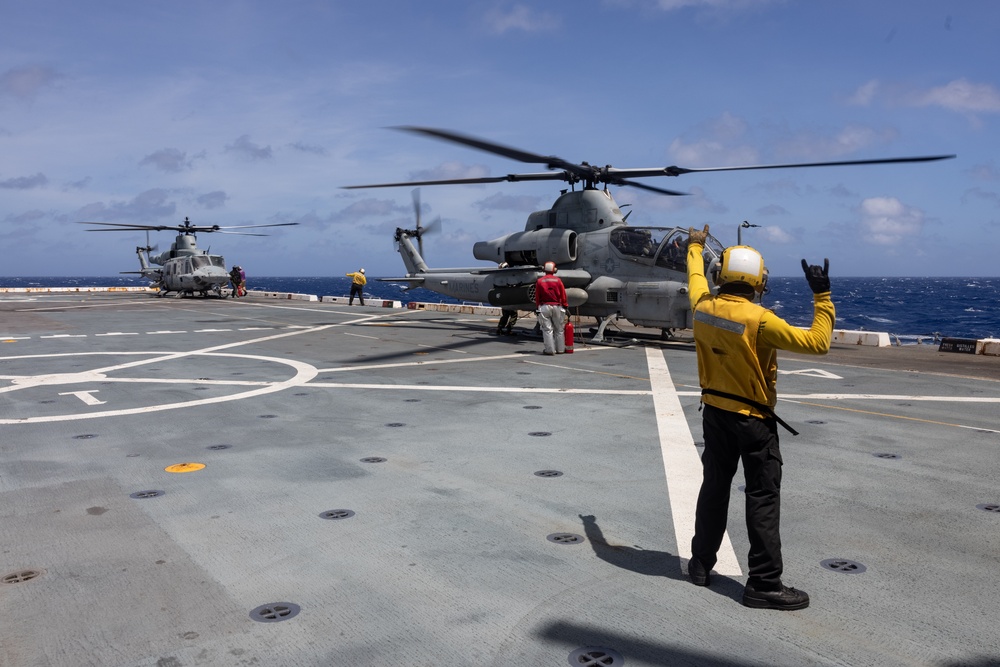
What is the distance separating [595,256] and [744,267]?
1341 cm

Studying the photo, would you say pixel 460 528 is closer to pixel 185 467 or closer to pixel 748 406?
pixel 748 406

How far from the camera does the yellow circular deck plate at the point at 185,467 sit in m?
6.59

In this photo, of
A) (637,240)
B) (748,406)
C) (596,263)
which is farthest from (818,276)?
(596,263)

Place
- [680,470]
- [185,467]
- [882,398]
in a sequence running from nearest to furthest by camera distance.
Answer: [680,470] < [185,467] < [882,398]

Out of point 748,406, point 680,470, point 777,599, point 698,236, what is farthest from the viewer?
point 680,470

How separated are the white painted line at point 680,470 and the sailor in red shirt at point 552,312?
170 inches

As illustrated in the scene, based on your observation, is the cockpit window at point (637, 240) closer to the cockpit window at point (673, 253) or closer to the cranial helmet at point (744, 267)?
the cockpit window at point (673, 253)

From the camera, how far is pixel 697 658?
3406 millimetres

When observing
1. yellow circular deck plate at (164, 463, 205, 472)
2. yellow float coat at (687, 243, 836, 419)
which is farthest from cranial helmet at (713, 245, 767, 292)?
yellow circular deck plate at (164, 463, 205, 472)

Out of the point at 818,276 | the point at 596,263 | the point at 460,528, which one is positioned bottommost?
the point at 460,528

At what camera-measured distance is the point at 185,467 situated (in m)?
6.68

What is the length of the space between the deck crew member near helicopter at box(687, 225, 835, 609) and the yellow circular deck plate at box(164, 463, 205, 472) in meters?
4.53

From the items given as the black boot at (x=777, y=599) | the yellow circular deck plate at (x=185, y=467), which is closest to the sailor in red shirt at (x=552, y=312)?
the yellow circular deck plate at (x=185, y=467)

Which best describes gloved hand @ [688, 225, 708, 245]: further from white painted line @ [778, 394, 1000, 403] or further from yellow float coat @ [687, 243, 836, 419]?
white painted line @ [778, 394, 1000, 403]
